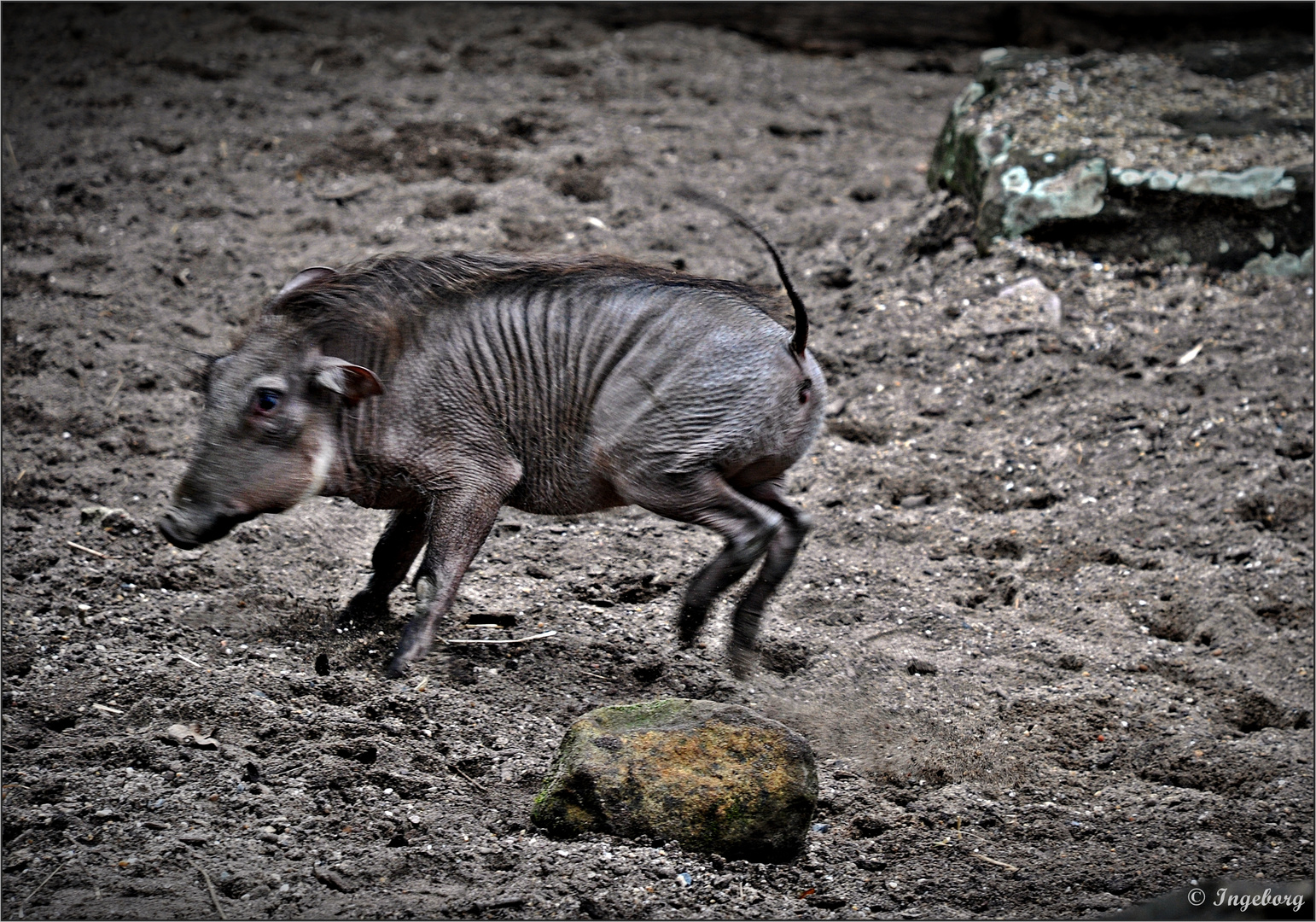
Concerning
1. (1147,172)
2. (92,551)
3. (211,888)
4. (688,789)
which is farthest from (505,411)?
(1147,172)

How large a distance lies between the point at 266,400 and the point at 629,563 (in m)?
1.52

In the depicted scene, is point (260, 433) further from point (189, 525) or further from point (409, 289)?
point (409, 289)

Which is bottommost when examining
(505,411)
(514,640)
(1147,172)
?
(514,640)

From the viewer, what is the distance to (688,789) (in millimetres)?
2910

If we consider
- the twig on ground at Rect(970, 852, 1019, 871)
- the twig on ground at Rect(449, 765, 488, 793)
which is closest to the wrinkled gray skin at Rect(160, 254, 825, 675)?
the twig on ground at Rect(449, 765, 488, 793)

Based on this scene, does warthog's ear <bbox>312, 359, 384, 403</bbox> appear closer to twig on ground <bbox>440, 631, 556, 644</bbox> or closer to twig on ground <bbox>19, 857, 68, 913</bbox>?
twig on ground <bbox>440, 631, 556, 644</bbox>

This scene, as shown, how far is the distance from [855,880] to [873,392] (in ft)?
8.95

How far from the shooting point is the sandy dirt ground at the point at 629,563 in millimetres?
2926

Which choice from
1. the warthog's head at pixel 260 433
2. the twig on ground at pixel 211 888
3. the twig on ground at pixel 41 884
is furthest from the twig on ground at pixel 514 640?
the twig on ground at pixel 41 884

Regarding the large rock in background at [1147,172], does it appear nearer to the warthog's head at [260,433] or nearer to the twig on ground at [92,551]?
the warthog's head at [260,433]

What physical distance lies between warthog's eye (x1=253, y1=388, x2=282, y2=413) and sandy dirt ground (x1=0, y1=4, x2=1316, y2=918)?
81 cm

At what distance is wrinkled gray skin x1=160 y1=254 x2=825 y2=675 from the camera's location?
3230 millimetres

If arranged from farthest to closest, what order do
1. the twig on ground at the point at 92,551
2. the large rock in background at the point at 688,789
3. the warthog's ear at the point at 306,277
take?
the twig on ground at the point at 92,551 < the warthog's ear at the point at 306,277 < the large rock in background at the point at 688,789

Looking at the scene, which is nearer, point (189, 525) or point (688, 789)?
point (688, 789)
